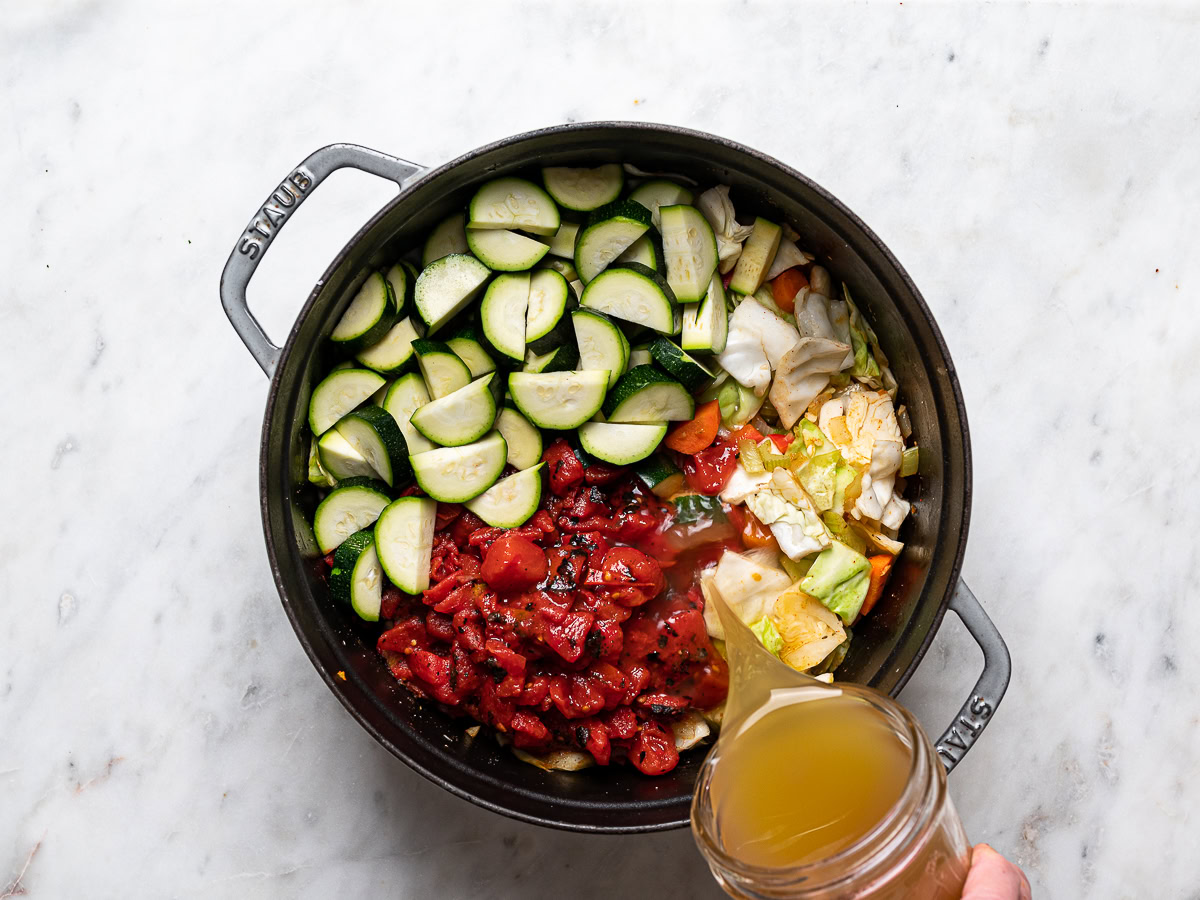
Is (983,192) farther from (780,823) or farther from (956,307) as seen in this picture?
(780,823)

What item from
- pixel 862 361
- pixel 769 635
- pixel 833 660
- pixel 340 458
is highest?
pixel 862 361

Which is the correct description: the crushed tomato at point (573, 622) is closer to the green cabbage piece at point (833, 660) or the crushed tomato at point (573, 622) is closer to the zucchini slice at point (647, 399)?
the zucchini slice at point (647, 399)

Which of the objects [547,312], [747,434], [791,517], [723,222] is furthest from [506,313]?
[791,517]

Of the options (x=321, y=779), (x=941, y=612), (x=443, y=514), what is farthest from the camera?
(x=321, y=779)

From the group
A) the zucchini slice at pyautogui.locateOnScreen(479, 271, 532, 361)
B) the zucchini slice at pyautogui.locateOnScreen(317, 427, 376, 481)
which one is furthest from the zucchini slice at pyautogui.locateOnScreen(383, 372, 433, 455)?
the zucchini slice at pyautogui.locateOnScreen(479, 271, 532, 361)

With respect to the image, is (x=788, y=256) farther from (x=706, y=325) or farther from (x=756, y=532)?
(x=756, y=532)

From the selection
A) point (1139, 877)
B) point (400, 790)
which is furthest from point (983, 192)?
point (400, 790)
